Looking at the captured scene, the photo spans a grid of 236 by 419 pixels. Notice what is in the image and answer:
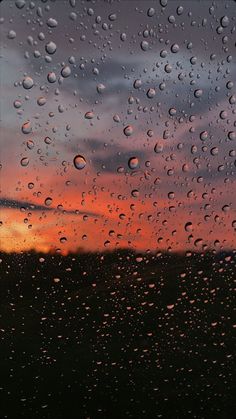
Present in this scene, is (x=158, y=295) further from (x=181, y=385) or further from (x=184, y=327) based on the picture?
(x=181, y=385)

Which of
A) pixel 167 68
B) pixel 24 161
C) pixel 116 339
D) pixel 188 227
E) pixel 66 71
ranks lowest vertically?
→ pixel 116 339

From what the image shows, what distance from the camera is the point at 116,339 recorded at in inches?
84.0

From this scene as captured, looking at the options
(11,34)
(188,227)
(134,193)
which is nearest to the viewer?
(11,34)

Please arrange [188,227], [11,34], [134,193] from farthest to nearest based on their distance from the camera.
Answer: [188,227] → [134,193] → [11,34]

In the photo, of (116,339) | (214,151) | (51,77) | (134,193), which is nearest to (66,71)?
(51,77)

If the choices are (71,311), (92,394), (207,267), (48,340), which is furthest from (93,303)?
(207,267)

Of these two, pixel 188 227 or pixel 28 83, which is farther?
pixel 188 227

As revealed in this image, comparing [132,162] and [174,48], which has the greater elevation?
[174,48]

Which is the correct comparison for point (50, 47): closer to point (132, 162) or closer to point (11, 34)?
point (11, 34)

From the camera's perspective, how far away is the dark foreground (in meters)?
2.07

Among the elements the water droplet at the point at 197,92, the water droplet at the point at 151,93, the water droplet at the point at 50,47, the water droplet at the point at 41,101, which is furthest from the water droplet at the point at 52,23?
the water droplet at the point at 197,92

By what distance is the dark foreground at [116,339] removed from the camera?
207 centimetres

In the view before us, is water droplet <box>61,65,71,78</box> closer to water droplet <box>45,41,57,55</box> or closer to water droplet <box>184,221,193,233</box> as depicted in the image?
water droplet <box>45,41,57,55</box>

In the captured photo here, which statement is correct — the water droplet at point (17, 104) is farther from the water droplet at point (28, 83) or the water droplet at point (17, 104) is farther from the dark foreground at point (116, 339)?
the dark foreground at point (116, 339)
